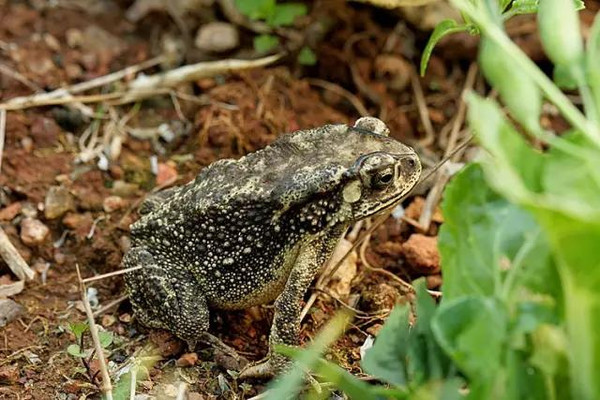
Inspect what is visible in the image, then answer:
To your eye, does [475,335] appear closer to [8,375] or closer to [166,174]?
[8,375]

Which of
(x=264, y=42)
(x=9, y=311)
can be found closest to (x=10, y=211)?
(x=9, y=311)

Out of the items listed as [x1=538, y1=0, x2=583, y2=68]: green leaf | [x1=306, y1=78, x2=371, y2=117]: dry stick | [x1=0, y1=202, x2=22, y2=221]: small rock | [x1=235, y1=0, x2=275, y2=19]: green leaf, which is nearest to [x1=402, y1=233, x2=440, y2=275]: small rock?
[x1=306, y1=78, x2=371, y2=117]: dry stick

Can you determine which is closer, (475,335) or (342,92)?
(475,335)

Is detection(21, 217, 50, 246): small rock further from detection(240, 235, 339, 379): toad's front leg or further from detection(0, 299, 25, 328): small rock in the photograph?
detection(240, 235, 339, 379): toad's front leg

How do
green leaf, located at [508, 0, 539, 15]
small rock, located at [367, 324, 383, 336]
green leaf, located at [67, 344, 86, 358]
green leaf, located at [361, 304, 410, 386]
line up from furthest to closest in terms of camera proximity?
small rock, located at [367, 324, 383, 336] < green leaf, located at [67, 344, 86, 358] < green leaf, located at [508, 0, 539, 15] < green leaf, located at [361, 304, 410, 386]

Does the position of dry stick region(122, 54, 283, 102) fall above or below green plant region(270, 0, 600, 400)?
below

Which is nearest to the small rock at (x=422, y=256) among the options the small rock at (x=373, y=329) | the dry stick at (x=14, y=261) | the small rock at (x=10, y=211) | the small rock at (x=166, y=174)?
the small rock at (x=373, y=329)

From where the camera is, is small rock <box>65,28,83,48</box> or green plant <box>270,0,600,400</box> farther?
small rock <box>65,28,83,48</box>
